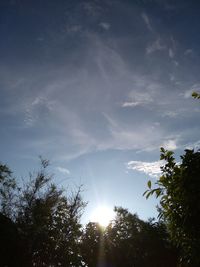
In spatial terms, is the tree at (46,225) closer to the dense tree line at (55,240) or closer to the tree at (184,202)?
the dense tree line at (55,240)

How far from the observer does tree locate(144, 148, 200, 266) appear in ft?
11.5

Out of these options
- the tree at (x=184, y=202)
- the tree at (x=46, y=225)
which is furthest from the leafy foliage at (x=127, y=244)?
the tree at (x=184, y=202)

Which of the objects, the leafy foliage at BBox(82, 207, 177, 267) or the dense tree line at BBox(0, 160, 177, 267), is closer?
the dense tree line at BBox(0, 160, 177, 267)

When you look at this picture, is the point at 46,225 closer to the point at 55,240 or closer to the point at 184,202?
the point at 55,240

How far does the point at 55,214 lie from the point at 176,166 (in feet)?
81.0

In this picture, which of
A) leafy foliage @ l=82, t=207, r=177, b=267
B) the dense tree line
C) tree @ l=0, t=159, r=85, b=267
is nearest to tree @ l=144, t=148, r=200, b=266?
the dense tree line

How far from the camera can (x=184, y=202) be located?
11.8 ft

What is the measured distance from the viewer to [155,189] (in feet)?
12.8

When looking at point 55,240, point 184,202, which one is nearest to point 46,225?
point 55,240

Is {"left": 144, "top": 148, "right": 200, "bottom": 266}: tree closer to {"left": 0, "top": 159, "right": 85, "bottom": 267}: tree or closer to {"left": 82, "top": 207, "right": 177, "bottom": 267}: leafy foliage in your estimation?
{"left": 0, "top": 159, "right": 85, "bottom": 267}: tree

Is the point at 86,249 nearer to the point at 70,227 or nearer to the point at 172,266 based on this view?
the point at 172,266

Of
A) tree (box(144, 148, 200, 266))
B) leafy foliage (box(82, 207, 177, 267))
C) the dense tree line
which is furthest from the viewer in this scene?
leafy foliage (box(82, 207, 177, 267))

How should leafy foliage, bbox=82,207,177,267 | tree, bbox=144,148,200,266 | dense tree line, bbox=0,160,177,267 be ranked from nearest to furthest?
tree, bbox=144,148,200,266 < dense tree line, bbox=0,160,177,267 < leafy foliage, bbox=82,207,177,267

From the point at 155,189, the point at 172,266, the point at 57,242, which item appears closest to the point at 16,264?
the point at 57,242
